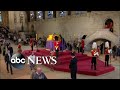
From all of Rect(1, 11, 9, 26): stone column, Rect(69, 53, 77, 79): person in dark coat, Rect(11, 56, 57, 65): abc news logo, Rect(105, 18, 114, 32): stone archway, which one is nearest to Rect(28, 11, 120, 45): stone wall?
Rect(105, 18, 114, 32): stone archway

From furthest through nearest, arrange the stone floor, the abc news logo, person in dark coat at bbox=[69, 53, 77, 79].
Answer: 1. the stone floor
2. the abc news logo
3. person in dark coat at bbox=[69, 53, 77, 79]

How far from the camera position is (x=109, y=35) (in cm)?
1798

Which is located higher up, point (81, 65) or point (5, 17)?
point (5, 17)

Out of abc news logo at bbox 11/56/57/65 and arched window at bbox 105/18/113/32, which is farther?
arched window at bbox 105/18/113/32

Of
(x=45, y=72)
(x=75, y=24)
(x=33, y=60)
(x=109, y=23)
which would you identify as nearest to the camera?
(x=33, y=60)

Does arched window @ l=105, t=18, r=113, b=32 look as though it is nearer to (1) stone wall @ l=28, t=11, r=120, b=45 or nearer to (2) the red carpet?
(1) stone wall @ l=28, t=11, r=120, b=45

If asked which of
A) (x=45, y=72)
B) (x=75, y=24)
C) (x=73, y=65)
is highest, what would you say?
(x=75, y=24)

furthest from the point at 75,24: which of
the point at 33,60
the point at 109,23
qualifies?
the point at 33,60

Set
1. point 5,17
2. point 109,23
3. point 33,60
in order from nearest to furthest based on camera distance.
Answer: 1. point 33,60
2. point 5,17
3. point 109,23

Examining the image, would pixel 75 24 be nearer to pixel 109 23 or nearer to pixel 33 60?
pixel 109 23

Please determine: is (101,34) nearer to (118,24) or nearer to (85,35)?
(85,35)

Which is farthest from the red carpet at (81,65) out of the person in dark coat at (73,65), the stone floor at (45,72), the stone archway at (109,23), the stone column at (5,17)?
the stone archway at (109,23)
